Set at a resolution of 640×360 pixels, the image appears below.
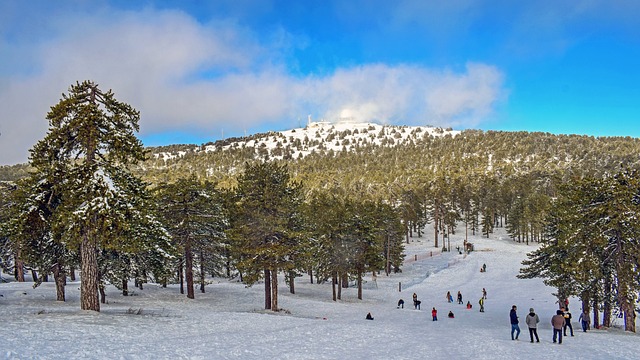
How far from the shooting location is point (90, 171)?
658 inches

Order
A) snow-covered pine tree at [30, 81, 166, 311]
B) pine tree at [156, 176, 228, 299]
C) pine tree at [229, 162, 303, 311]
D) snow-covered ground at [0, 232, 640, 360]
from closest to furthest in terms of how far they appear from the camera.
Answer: snow-covered ground at [0, 232, 640, 360]
snow-covered pine tree at [30, 81, 166, 311]
pine tree at [229, 162, 303, 311]
pine tree at [156, 176, 228, 299]

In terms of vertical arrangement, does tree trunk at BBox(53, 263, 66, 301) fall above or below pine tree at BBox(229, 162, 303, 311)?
below

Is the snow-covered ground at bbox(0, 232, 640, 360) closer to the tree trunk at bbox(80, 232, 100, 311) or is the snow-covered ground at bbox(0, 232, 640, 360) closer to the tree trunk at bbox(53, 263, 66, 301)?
the tree trunk at bbox(53, 263, 66, 301)

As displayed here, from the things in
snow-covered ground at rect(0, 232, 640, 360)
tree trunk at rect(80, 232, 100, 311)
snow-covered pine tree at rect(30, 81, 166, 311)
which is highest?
snow-covered pine tree at rect(30, 81, 166, 311)

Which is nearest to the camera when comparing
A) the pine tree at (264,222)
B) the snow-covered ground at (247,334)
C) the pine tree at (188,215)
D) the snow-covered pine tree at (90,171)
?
the snow-covered ground at (247,334)

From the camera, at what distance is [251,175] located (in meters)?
27.1

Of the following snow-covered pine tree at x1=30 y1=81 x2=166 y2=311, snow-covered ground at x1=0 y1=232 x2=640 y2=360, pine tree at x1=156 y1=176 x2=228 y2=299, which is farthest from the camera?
pine tree at x1=156 y1=176 x2=228 y2=299

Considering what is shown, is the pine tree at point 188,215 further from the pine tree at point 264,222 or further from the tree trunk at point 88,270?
the tree trunk at point 88,270

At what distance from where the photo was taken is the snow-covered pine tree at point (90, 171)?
16.2m

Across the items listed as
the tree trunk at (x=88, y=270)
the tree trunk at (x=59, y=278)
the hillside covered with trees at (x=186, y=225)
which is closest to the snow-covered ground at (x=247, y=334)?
the tree trunk at (x=59, y=278)

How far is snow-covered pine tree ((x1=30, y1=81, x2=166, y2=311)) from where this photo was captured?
16.2m

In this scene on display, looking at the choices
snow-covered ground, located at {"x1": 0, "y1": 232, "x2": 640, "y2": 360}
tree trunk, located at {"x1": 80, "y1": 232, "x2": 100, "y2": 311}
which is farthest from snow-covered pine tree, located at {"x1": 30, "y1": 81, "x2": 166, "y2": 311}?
snow-covered ground, located at {"x1": 0, "y1": 232, "x2": 640, "y2": 360}

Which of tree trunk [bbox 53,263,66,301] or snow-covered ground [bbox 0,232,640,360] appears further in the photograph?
tree trunk [bbox 53,263,66,301]

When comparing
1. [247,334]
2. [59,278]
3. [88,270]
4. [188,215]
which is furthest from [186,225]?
[247,334]
